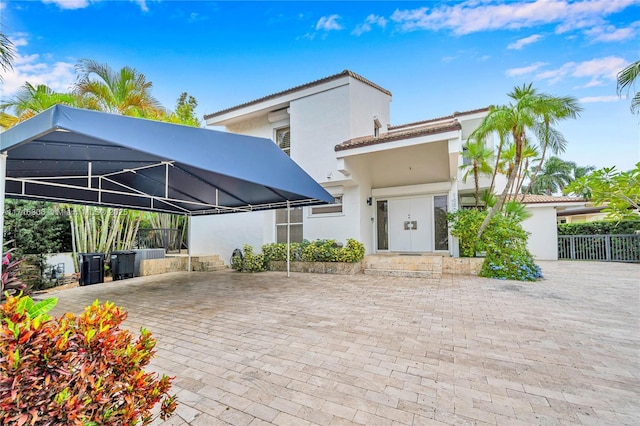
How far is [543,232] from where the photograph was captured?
14.0 m

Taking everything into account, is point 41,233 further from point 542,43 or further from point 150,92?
point 542,43

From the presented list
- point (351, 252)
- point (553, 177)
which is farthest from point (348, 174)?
point (553, 177)

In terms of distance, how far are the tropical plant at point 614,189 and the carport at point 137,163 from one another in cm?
597

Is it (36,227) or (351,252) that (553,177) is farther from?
(36,227)

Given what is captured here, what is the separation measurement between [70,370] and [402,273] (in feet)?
28.9

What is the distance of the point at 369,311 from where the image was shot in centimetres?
515

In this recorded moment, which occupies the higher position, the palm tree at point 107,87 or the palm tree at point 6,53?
the palm tree at point 107,87

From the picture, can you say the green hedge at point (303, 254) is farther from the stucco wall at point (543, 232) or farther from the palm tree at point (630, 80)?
the stucco wall at point (543, 232)

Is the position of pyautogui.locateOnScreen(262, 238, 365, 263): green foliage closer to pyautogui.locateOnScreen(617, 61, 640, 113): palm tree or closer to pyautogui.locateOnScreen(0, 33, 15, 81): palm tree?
pyautogui.locateOnScreen(617, 61, 640, 113): palm tree

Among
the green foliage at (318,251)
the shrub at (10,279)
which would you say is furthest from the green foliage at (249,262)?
the shrub at (10,279)

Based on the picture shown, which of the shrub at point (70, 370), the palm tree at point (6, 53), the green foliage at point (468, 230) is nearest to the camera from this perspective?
the shrub at point (70, 370)

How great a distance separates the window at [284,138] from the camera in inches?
473

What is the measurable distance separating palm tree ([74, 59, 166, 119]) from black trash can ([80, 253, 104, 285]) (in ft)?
17.6

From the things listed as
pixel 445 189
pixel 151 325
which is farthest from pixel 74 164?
pixel 445 189
